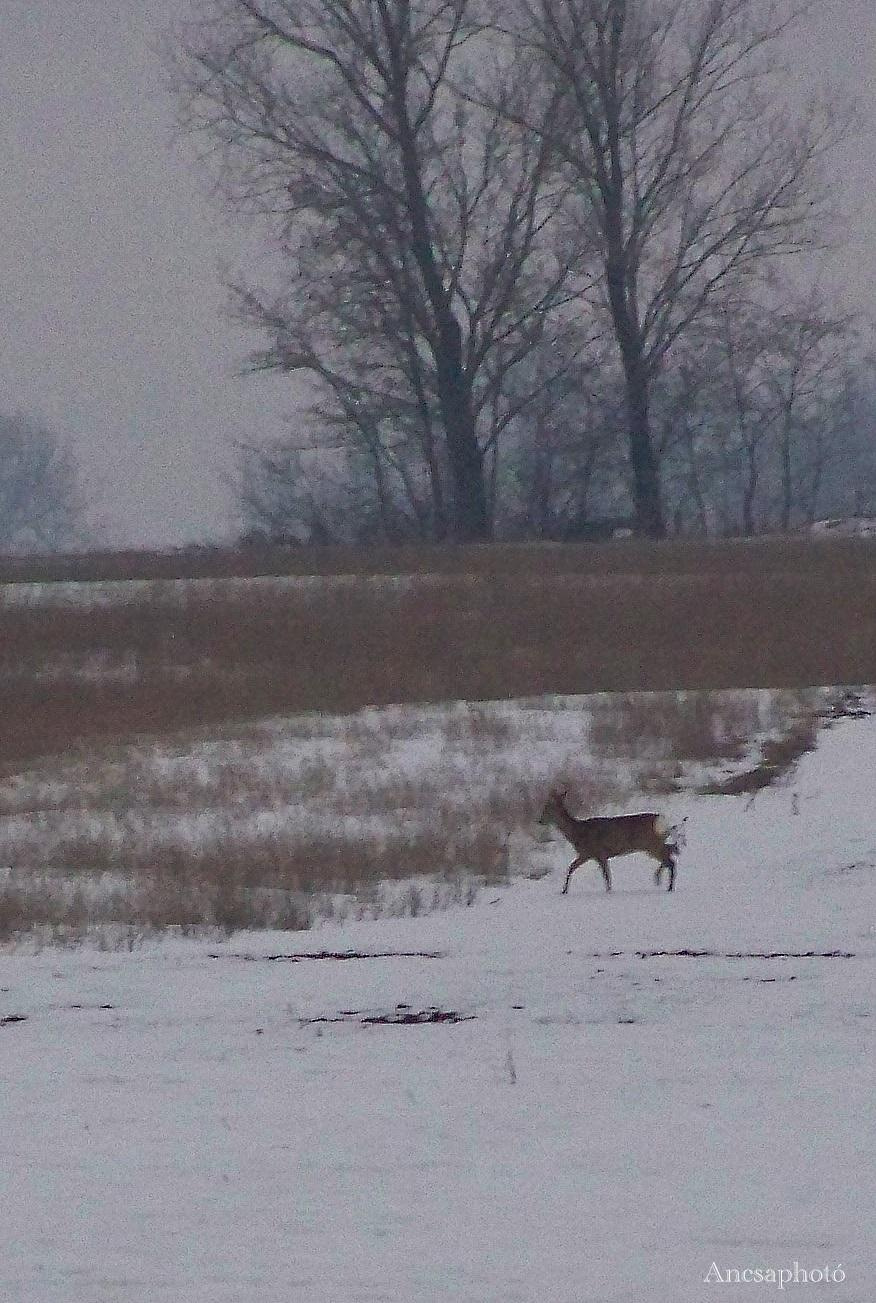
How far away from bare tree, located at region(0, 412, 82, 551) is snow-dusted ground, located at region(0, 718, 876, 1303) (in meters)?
125

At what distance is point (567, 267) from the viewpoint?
3384 cm

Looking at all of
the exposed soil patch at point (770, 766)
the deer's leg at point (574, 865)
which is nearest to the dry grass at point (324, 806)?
the exposed soil patch at point (770, 766)

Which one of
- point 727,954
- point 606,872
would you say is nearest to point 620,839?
point 606,872

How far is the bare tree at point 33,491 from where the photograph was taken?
13200cm

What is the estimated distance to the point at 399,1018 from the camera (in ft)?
22.3

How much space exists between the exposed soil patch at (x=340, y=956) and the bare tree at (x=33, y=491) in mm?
125000

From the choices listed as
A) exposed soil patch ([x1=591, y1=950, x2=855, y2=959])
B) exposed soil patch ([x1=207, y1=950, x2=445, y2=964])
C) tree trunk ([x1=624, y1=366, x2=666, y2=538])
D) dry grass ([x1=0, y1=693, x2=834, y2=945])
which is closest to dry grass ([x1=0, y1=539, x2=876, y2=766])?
dry grass ([x1=0, y1=693, x2=834, y2=945])

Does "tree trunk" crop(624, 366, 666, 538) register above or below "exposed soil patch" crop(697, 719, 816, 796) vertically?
above

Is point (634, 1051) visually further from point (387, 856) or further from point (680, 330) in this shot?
point (680, 330)

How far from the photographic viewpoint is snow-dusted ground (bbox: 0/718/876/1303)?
459 cm

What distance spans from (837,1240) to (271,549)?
79.7 ft

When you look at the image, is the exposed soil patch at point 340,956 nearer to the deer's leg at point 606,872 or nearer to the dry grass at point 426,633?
the deer's leg at point 606,872

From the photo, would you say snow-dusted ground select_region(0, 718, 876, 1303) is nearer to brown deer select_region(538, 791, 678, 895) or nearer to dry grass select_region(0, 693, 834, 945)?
brown deer select_region(538, 791, 678, 895)

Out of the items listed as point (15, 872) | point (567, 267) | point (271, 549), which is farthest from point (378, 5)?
point (15, 872)
